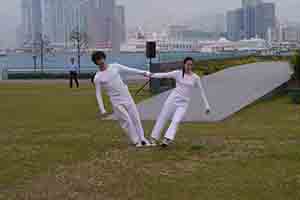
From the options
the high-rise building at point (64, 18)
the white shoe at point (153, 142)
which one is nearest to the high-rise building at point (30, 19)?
the high-rise building at point (64, 18)

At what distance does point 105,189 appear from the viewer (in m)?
6.85

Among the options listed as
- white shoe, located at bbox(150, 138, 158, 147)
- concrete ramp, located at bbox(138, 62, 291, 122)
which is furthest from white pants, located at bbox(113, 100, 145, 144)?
concrete ramp, located at bbox(138, 62, 291, 122)

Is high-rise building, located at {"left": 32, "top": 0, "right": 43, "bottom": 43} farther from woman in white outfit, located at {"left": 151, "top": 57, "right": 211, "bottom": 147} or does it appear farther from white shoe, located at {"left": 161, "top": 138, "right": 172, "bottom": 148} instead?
white shoe, located at {"left": 161, "top": 138, "right": 172, "bottom": 148}

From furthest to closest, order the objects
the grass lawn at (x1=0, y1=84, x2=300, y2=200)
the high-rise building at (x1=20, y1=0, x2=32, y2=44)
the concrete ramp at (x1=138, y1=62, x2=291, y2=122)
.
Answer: the high-rise building at (x1=20, y1=0, x2=32, y2=44), the concrete ramp at (x1=138, y1=62, x2=291, y2=122), the grass lawn at (x1=0, y1=84, x2=300, y2=200)

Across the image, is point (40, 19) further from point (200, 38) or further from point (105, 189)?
point (105, 189)

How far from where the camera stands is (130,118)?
9.73 meters

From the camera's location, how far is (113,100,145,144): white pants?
960cm

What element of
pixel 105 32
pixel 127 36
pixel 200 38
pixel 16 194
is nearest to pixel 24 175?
pixel 16 194

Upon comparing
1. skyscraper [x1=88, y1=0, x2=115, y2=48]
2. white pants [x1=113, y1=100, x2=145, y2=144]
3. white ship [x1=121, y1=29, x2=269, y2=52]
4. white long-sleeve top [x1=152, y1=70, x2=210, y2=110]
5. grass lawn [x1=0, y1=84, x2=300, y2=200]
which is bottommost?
grass lawn [x1=0, y1=84, x2=300, y2=200]

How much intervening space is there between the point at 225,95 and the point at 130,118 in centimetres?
1001

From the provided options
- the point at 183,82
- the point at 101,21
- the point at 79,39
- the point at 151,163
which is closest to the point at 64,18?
the point at 101,21

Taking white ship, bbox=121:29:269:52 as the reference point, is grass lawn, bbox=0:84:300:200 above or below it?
below

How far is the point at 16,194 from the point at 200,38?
117 metres

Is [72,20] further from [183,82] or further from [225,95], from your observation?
[183,82]
